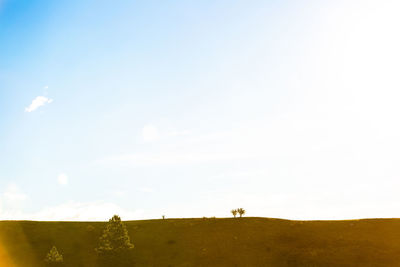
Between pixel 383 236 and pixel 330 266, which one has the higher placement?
pixel 383 236

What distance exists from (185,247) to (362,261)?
21773 millimetres

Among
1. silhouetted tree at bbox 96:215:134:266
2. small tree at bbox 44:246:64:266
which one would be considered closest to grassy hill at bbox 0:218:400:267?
small tree at bbox 44:246:64:266

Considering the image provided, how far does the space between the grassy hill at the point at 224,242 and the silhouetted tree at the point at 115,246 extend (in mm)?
1326

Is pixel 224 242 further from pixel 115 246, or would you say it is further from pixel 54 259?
pixel 54 259

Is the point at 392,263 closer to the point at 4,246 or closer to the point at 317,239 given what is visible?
the point at 317,239

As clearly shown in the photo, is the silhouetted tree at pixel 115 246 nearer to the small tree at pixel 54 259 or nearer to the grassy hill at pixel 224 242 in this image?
the grassy hill at pixel 224 242

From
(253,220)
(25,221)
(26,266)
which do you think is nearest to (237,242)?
(253,220)

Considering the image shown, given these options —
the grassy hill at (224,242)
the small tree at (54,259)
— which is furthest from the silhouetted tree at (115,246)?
the small tree at (54,259)

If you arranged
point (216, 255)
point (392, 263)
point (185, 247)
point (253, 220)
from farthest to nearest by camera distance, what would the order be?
point (253, 220)
point (185, 247)
point (216, 255)
point (392, 263)

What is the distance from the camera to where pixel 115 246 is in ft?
159

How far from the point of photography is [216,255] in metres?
47.1

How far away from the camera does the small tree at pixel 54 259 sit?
47.6 meters

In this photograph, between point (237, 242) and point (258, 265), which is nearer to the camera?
point (258, 265)

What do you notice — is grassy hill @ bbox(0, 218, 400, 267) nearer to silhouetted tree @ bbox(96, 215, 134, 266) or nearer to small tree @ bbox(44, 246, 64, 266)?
small tree @ bbox(44, 246, 64, 266)
